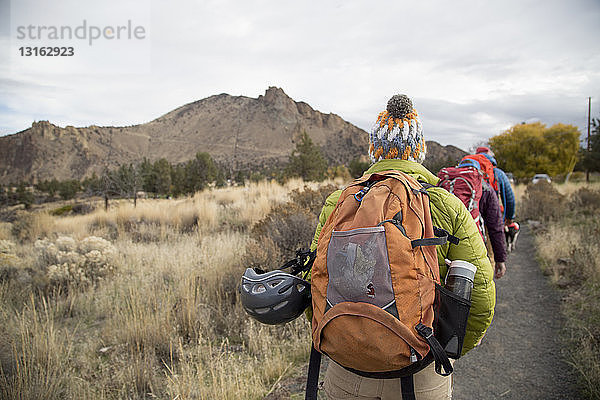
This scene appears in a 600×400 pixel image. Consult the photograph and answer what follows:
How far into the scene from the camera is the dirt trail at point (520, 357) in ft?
11.1

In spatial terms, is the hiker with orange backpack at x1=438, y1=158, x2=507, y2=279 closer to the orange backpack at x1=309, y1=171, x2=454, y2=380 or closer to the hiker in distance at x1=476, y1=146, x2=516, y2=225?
the hiker in distance at x1=476, y1=146, x2=516, y2=225

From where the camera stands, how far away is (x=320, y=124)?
452 feet

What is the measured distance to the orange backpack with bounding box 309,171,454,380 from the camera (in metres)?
1.28

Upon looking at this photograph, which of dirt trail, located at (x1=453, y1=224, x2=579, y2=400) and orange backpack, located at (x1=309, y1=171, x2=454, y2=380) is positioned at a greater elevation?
orange backpack, located at (x1=309, y1=171, x2=454, y2=380)

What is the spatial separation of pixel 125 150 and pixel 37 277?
6497cm

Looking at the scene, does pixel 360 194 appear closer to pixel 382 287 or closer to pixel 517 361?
pixel 382 287

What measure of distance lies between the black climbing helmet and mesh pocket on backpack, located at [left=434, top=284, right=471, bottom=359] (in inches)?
25.3

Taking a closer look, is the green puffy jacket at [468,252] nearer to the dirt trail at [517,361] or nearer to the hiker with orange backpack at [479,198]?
the hiker with orange backpack at [479,198]

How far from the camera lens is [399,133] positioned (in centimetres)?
180

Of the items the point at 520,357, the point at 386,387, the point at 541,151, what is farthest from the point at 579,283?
the point at 541,151

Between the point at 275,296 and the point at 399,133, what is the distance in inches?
40.6

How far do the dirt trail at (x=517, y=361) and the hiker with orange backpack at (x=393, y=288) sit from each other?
1846 millimetres

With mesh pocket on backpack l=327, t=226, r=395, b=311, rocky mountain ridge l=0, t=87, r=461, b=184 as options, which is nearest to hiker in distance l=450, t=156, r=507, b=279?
mesh pocket on backpack l=327, t=226, r=395, b=311

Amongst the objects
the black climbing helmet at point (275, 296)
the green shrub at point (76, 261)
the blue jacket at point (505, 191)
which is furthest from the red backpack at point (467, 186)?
the green shrub at point (76, 261)
